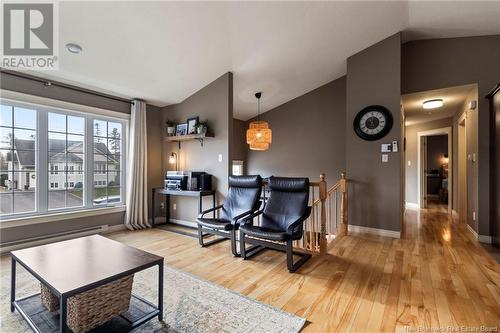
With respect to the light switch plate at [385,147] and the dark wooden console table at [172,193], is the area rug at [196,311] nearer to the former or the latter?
the dark wooden console table at [172,193]

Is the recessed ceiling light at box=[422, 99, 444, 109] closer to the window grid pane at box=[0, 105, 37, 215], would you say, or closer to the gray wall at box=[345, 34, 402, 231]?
the gray wall at box=[345, 34, 402, 231]

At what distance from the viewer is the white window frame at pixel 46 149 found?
132 inches

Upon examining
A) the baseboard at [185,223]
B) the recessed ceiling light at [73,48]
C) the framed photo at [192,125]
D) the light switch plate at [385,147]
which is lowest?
the baseboard at [185,223]

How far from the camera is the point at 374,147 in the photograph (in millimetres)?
4012

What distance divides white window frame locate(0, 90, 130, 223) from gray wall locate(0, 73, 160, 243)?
0.29 feet

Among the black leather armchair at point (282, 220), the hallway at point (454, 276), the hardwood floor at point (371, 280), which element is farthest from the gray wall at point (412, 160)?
the black leather armchair at point (282, 220)

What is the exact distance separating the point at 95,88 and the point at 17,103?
3.37ft

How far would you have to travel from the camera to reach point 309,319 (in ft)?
6.04

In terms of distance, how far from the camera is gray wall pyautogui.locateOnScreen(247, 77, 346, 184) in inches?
214

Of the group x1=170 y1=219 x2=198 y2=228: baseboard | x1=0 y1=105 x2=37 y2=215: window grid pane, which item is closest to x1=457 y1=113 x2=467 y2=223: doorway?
x1=170 y1=219 x2=198 y2=228: baseboard

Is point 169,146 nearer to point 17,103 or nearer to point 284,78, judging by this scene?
point 17,103

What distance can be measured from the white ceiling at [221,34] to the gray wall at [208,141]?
10.1 inches

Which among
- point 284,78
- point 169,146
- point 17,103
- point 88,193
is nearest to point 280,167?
point 284,78

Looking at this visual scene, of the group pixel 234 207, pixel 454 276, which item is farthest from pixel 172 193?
pixel 454 276
